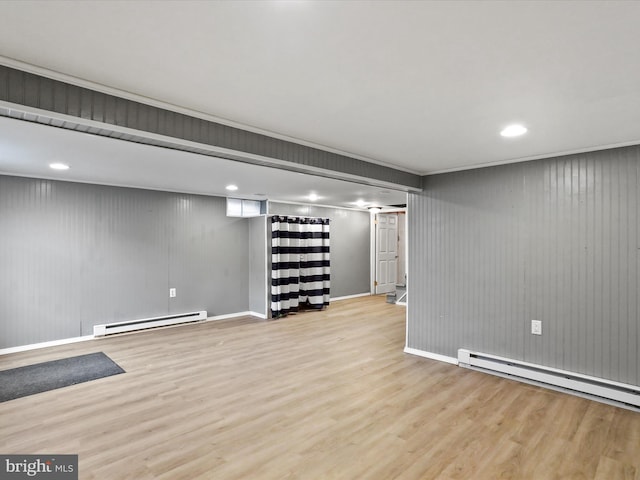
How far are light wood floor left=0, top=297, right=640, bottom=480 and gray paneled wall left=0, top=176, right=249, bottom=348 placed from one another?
0.65m

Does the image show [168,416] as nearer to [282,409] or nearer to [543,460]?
[282,409]

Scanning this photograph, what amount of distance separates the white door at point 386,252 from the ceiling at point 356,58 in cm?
620

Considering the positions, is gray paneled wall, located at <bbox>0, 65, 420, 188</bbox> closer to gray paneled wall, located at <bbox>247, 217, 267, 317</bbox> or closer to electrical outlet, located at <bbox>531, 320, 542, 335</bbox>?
electrical outlet, located at <bbox>531, 320, 542, 335</bbox>

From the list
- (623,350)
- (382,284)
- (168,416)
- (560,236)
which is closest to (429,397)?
(623,350)

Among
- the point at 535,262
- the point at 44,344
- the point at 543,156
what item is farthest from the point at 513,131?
the point at 44,344

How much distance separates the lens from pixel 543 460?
7.38 ft

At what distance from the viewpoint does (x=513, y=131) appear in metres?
2.73

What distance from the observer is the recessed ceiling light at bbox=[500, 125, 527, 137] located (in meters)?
2.64

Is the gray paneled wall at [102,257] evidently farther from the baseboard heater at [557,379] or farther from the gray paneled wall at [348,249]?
the baseboard heater at [557,379]

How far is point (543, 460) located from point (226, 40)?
9.82 ft

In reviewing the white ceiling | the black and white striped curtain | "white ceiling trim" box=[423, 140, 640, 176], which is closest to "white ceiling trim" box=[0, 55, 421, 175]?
the white ceiling

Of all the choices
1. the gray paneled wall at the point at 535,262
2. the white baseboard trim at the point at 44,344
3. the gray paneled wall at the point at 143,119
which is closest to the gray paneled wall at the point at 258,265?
the white baseboard trim at the point at 44,344

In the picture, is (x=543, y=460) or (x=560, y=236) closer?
(x=543, y=460)

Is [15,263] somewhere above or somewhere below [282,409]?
above
